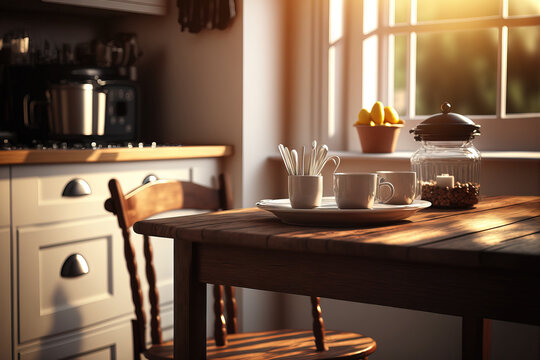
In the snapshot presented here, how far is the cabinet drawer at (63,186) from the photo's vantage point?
6.50 ft

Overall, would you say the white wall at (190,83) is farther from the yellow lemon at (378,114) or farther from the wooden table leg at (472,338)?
the wooden table leg at (472,338)

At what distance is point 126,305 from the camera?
229cm

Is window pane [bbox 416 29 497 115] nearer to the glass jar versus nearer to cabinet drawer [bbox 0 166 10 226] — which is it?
the glass jar

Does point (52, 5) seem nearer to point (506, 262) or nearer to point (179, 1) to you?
point (179, 1)

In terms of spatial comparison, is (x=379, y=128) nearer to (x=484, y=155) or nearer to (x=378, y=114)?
(x=378, y=114)

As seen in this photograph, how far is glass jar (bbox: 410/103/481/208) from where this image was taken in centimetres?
154

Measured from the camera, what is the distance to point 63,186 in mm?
2086

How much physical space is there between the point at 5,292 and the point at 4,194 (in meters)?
0.27

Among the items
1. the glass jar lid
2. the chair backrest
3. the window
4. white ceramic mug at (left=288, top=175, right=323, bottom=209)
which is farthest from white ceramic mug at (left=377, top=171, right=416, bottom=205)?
the window

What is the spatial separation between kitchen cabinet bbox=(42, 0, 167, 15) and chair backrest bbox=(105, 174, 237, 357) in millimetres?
1000

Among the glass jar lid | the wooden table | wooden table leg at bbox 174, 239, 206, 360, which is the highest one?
the glass jar lid

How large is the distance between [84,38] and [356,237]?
2.18m

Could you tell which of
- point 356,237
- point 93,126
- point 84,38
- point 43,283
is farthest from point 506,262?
point 84,38

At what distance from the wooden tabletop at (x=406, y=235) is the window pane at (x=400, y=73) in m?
1.35
